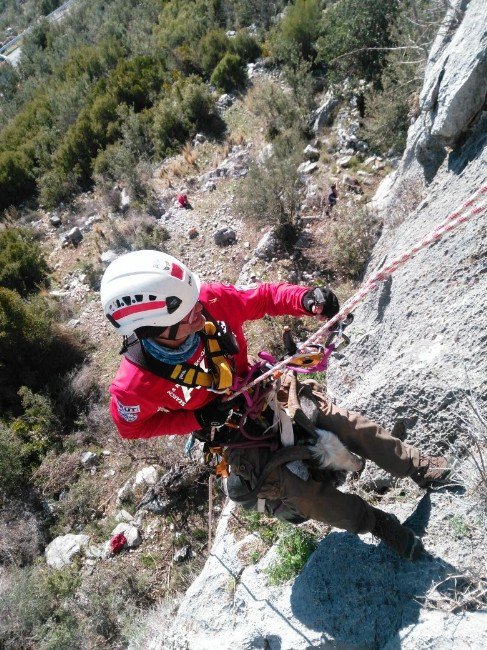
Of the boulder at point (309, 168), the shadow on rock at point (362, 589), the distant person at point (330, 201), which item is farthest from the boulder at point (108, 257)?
the shadow on rock at point (362, 589)

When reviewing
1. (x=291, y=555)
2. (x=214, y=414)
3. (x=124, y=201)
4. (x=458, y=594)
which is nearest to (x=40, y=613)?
(x=291, y=555)

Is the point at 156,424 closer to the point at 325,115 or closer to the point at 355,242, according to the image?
the point at 355,242

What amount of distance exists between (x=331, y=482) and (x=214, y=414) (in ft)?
2.68

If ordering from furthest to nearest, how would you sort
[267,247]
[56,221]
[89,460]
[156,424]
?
[56,221] → [267,247] → [89,460] → [156,424]

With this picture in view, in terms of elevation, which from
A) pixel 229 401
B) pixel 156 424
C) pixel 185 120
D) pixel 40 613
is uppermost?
pixel 156 424

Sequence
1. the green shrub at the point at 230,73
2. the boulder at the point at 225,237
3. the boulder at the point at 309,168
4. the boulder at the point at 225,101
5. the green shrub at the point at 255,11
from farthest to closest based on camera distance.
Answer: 1. the green shrub at the point at 255,11
2. the green shrub at the point at 230,73
3. the boulder at the point at 225,101
4. the boulder at the point at 309,168
5. the boulder at the point at 225,237

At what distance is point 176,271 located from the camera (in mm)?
2496

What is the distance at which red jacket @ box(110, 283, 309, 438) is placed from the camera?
251cm

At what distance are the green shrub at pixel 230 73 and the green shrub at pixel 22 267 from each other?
793cm

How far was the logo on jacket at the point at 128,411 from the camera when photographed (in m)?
2.51

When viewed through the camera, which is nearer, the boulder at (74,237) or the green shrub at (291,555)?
the green shrub at (291,555)

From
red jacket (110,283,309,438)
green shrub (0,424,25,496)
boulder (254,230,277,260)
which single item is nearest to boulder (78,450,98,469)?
green shrub (0,424,25,496)

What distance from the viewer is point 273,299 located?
109 inches

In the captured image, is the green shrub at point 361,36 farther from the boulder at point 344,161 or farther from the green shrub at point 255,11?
the green shrub at point 255,11
